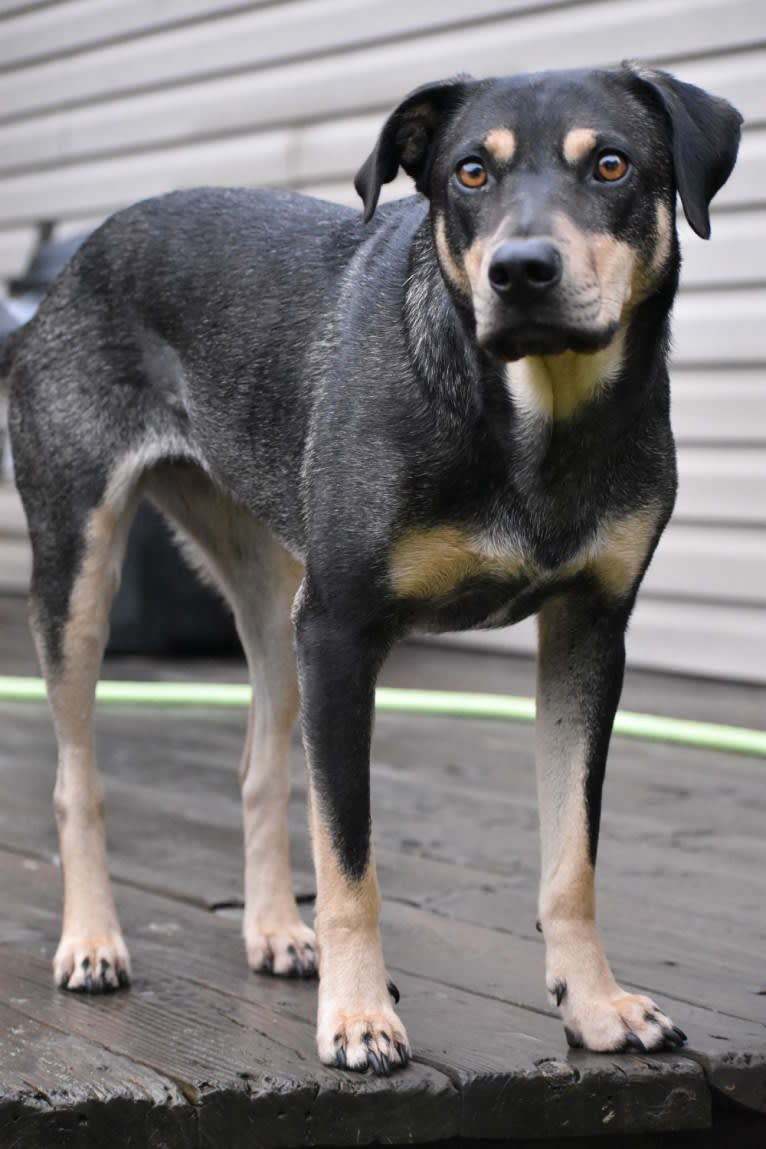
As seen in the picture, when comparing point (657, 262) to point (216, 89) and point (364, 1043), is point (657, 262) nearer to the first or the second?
point (364, 1043)

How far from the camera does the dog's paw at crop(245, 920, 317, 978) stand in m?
3.37

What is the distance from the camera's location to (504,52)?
23.3ft

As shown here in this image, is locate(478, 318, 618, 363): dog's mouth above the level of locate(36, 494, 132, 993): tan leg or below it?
above

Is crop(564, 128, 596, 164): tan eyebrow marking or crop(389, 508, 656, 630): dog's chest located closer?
crop(564, 128, 596, 164): tan eyebrow marking

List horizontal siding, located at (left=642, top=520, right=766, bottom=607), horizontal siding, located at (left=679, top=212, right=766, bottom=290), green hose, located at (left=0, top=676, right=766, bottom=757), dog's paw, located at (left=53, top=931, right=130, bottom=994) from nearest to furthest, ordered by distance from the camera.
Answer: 1. dog's paw, located at (left=53, top=931, right=130, bottom=994)
2. green hose, located at (left=0, top=676, right=766, bottom=757)
3. horizontal siding, located at (left=679, top=212, right=766, bottom=290)
4. horizontal siding, located at (left=642, top=520, right=766, bottom=607)

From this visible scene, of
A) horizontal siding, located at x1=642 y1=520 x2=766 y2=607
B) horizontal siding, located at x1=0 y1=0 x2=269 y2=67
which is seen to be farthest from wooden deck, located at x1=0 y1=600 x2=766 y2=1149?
horizontal siding, located at x1=0 y1=0 x2=269 y2=67

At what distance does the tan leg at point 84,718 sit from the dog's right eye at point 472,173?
3.80 ft

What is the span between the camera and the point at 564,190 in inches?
104

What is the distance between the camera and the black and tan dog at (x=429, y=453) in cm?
272

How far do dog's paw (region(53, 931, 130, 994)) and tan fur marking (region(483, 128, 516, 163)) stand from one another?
5.50ft

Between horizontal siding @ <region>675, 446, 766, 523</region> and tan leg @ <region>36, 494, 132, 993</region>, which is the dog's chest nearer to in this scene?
tan leg @ <region>36, 494, 132, 993</region>

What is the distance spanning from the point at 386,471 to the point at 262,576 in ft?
3.31

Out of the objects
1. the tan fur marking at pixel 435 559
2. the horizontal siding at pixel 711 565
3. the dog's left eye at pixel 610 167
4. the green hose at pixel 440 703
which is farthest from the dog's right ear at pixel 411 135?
the horizontal siding at pixel 711 565

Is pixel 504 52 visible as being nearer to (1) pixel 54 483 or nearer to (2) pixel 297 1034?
(1) pixel 54 483
